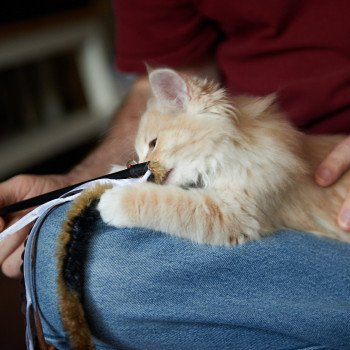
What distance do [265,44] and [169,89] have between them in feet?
1.30

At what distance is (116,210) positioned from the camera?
86 centimetres

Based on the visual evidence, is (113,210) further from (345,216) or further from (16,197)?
(345,216)

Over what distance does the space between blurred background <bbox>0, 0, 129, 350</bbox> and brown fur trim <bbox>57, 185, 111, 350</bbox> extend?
6.67 feet

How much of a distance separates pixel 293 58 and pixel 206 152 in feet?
1.47

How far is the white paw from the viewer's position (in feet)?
2.82

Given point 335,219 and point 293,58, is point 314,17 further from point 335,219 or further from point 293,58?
point 335,219

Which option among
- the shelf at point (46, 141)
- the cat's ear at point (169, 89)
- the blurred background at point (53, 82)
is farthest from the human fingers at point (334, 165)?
the blurred background at point (53, 82)

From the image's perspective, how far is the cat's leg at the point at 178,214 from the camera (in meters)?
0.87

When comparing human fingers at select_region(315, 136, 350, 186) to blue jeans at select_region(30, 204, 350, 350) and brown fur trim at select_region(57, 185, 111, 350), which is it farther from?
brown fur trim at select_region(57, 185, 111, 350)

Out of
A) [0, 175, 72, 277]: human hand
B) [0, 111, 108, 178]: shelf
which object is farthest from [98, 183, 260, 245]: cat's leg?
[0, 111, 108, 178]: shelf

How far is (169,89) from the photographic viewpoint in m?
1.05

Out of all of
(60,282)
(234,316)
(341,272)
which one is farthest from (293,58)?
(60,282)

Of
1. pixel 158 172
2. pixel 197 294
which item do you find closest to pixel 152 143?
pixel 158 172

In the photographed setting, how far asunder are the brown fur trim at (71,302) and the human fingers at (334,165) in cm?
53
